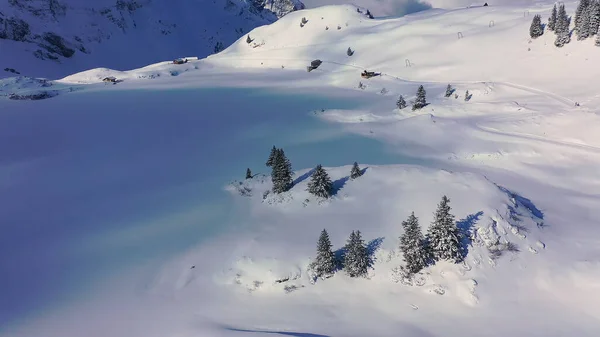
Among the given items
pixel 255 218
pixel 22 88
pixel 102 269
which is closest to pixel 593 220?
pixel 255 218

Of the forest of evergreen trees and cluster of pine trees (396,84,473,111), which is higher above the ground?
the forest of evergreen trees

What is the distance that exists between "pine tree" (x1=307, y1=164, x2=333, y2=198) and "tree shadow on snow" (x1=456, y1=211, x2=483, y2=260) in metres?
9.71

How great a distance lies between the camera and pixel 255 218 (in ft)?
89.1

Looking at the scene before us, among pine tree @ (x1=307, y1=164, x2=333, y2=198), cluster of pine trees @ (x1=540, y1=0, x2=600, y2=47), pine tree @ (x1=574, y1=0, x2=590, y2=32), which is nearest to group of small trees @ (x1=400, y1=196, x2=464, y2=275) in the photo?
pine tree @ (x1=307, y1=164, x2=333, y2=198)

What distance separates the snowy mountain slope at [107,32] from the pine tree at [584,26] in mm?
125914

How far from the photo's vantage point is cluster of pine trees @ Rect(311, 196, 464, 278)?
2117cm

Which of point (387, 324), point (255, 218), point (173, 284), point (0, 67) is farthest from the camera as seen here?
point (0, 67)

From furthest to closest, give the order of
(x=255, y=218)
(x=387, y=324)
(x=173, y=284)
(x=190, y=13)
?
(x=190, y=13)
(x=255, y=218)
(x=173, y=284)
(x=387, y=324)

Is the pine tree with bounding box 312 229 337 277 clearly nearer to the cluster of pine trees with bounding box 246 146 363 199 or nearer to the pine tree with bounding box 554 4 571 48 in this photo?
the cluster of pine trees with bounding box 246 146 363 199

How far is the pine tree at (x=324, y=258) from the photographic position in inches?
837

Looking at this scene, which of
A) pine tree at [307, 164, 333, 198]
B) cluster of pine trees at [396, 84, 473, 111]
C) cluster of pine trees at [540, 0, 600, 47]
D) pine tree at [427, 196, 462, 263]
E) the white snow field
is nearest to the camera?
the white snow field

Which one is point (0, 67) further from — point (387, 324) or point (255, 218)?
point (387, 324)

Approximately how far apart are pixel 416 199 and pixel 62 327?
2323cm

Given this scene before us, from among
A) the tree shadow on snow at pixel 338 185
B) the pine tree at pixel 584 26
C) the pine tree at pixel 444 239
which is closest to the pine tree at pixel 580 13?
the pine tree at pixel 584 26
